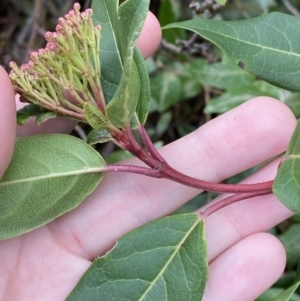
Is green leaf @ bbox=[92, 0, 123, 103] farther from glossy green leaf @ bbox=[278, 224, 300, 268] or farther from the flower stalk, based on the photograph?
glossy green leaf @ bbox=[278, 224, 300, 268]

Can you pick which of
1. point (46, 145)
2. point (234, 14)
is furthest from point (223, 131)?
point (234, 14)

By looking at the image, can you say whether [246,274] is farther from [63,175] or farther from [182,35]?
[182,35]

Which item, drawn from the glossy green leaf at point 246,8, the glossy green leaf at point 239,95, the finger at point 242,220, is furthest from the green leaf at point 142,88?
the glossy green leaf at point 246,8

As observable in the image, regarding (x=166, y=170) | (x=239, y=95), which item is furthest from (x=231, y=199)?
(x=239, y=95)

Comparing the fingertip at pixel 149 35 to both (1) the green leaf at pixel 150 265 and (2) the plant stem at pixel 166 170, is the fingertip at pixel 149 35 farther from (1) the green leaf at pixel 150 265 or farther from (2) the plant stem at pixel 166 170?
(1) the green leaf at pixel 150 265

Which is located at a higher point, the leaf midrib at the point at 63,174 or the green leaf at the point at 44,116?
the green leaf at the point at 44,116

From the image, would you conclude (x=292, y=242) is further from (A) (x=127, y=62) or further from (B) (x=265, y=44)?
(A) (x=127, y=62)
